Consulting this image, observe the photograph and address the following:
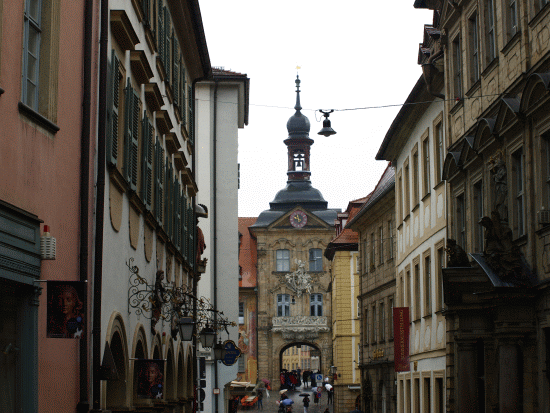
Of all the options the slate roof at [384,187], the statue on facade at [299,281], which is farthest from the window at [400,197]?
the statue on facade at [299,281]

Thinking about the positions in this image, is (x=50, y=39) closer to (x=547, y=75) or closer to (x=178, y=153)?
(x=547, y=75)

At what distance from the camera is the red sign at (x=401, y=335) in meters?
29.0

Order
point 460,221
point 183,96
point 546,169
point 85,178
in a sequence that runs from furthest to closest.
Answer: point 183,96
point 460,221
point 546,169
point 85,178

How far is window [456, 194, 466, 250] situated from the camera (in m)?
21.2

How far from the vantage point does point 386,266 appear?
1442 inches

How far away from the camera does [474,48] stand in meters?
20.2

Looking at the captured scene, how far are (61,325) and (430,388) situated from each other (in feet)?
62.5

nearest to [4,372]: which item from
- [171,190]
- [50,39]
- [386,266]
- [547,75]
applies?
[50,39]

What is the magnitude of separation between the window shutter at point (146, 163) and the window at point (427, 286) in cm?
1189

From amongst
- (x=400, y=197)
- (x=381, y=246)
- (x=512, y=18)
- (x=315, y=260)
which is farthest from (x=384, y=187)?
(x=315, y=260)

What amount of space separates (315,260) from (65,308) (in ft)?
240

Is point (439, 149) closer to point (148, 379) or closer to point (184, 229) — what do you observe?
point (184, 229)

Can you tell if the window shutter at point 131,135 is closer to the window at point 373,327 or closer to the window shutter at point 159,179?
the window shutter at point 159,179

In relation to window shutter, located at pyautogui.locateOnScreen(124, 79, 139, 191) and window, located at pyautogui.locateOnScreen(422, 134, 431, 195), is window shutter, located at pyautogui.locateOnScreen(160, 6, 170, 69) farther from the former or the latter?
window, located at pyautogui.locateOnScreen(422, 134, 431, 195)
